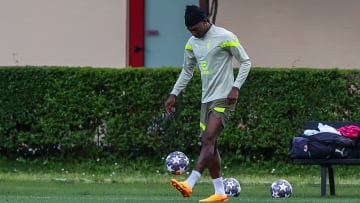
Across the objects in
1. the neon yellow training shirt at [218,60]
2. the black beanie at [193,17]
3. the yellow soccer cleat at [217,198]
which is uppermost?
the black beanie at [193,17]

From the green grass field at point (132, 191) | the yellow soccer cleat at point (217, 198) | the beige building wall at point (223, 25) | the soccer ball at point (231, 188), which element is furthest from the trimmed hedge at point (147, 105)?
the yellow soccer cleat at point (217, 198)

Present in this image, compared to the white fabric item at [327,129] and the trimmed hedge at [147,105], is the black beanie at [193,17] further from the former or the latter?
the trimmed hedge at [147,105]

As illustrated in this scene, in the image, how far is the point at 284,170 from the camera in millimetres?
19328

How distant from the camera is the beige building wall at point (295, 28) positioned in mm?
20734

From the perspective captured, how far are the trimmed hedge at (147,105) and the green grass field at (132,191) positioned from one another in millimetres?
972

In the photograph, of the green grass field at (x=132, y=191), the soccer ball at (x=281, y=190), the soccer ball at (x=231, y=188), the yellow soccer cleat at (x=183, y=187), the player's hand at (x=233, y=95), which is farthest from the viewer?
the soccer ball at (x=281, y=190)

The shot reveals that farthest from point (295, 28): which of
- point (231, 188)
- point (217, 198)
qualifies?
point (217, 198)

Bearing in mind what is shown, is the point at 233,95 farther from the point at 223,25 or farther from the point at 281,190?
the point at 223,25

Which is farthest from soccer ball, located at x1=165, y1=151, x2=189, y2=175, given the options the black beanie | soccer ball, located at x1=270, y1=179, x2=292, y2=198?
the black beanie

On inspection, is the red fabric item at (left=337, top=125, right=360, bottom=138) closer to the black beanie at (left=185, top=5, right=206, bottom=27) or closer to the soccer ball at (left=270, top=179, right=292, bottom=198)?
the soccer ball at (left=270, top=179, right=292, bottom=198)

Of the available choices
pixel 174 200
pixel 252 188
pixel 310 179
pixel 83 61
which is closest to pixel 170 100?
pixel 174 200

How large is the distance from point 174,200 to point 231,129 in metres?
6.08

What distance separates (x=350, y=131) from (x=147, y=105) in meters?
5.01

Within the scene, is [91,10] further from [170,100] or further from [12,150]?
[170,100]
